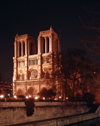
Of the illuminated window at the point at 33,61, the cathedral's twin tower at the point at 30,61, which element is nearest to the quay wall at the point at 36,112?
the cathedral's twin tower at the point at 30,61

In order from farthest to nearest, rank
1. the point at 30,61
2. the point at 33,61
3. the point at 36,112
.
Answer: the point at 30,61, the point at 33,61, the point at 36,112

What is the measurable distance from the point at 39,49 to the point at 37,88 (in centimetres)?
1516

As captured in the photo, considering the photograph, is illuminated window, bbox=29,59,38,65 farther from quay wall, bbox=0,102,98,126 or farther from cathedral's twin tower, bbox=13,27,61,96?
quay wall, bbox=0,102,98,126

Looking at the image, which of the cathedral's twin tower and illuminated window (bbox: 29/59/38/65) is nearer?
the cathedral's twin tower

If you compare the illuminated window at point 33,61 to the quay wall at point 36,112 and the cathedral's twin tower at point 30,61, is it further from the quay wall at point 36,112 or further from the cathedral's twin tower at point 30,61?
the quay wall at point 36,112

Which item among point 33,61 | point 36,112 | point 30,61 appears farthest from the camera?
point 30,61

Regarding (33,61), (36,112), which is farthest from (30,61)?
(36,112)

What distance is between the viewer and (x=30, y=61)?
71.3m

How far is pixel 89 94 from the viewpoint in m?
34.5

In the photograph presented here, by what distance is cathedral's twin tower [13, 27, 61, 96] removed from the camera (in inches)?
2606

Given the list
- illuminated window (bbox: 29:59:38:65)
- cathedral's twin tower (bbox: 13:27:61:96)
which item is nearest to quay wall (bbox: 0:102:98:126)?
cathedral's twin tower (bbox: 13:27:61:96)

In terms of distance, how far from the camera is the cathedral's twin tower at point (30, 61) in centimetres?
6619

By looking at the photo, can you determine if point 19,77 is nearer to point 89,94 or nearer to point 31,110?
point 89,94

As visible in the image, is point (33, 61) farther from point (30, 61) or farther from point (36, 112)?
point (36, 112)
